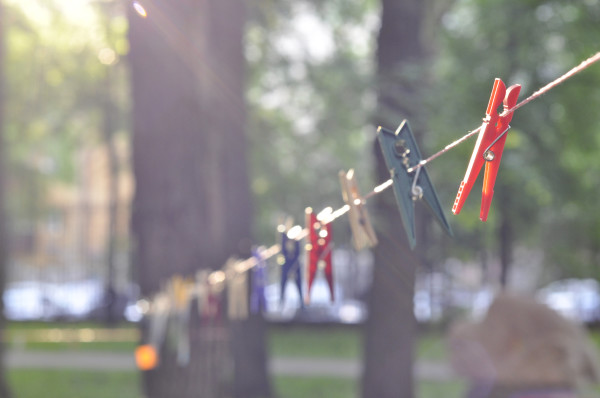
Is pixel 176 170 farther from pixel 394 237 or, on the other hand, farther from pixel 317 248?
pixel 317 248

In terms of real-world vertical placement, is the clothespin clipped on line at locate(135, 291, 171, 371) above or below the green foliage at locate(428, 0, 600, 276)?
below

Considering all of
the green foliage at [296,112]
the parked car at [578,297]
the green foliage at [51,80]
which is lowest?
the parked car at [578,297]

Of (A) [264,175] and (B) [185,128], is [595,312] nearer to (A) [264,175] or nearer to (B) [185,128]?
(A) [264,175]

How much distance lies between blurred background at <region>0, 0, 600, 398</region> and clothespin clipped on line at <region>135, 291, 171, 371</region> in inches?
7.3

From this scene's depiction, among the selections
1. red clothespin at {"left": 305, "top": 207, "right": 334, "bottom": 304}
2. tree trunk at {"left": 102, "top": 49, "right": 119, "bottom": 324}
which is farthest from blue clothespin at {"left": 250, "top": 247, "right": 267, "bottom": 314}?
tree trunk at {"left": 102, "top": 49, "right": 119, "bottom": 324}

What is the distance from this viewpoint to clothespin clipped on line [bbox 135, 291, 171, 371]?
6.65m

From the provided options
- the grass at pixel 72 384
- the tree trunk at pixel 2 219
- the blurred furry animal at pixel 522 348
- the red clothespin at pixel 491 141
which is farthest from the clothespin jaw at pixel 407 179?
the grass at pixel 72 384

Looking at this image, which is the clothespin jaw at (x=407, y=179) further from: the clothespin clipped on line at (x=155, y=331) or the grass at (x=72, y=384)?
the grass at (x=72, y=384)

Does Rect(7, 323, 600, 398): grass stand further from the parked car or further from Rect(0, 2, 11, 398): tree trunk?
Rect(0, 2, 11, 398): tree trunk

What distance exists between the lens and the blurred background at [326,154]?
8.53 meters

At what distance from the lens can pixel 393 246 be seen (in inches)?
334

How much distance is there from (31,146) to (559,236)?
1310 centimetres

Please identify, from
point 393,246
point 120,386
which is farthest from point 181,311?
point 120,386

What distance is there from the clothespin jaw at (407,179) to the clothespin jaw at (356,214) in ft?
0.95
